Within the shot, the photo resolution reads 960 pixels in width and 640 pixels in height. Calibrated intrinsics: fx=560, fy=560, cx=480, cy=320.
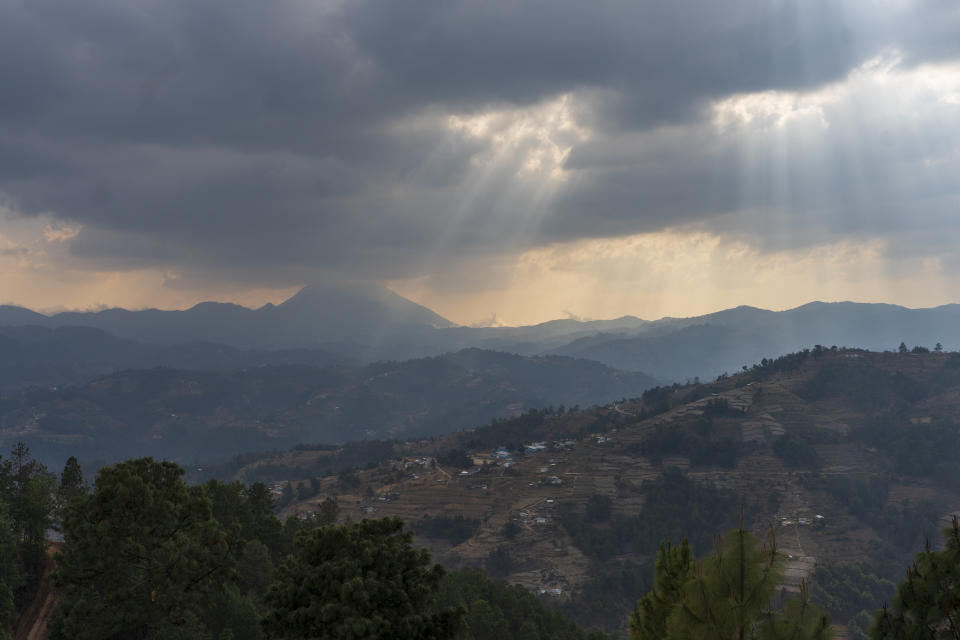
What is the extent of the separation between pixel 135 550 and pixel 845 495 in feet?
573

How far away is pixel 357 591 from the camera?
17.1m

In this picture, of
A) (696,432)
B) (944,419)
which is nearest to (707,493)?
(696,432)

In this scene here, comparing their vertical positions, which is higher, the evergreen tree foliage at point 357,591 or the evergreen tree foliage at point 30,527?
the evergreen tree foliage at point 357,591

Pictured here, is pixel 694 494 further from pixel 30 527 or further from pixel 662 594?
pixel 662 594

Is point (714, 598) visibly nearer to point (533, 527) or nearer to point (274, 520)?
point (274, 520)

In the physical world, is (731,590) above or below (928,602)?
above

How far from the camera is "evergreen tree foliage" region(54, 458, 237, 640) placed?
2356cm

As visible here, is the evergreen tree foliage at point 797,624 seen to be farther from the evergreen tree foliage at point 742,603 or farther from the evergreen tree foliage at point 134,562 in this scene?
the evergreen tree foliage at point 134,562

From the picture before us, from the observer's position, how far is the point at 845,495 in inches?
5955

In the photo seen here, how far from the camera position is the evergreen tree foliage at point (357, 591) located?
1703 cm

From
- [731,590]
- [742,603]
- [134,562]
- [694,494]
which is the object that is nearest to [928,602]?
[742,603]

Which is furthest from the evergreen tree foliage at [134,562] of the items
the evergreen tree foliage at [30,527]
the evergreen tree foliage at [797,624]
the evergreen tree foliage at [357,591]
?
the evergreen tree foliage at [30,527]

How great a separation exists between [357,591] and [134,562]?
13709 mm

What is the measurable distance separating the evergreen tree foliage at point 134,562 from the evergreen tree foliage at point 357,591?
734cm
